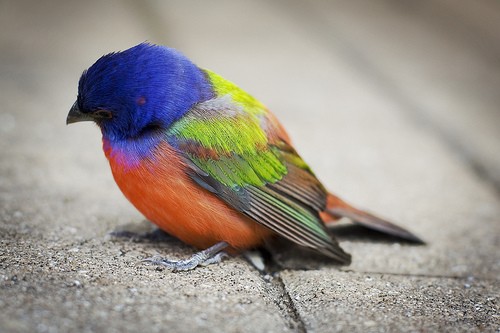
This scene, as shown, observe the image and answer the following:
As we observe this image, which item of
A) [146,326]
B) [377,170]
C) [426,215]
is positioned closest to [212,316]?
[146,326]

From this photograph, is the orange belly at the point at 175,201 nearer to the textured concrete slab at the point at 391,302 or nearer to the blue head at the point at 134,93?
the blue head at the point at 134,93

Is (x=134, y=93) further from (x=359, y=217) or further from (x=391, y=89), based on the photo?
(x=391, y=89)

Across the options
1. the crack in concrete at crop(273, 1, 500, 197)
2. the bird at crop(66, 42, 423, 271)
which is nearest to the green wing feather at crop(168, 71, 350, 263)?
the bird at crop(66, 42, 423, 271)

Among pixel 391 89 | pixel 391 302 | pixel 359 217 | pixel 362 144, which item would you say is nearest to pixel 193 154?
pixel 391 302

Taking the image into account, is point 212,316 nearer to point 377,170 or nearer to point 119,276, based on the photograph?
point 119,276

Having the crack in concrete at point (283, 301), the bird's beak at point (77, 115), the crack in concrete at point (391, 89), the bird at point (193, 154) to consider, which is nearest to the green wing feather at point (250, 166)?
the bird at point (193, 154)

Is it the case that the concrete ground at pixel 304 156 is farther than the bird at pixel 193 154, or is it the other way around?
the bird at pixel 193 154
